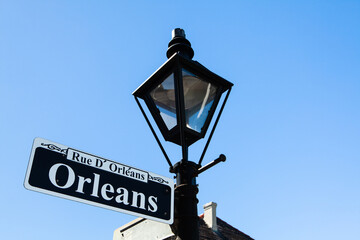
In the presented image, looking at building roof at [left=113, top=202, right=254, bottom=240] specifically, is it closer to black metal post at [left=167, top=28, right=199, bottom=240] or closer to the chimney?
the chimney

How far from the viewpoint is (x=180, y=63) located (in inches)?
111

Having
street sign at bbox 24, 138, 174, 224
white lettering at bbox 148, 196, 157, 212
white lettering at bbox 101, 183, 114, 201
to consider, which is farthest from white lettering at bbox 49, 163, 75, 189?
white lettering at bbox 148, 196, 157, 212

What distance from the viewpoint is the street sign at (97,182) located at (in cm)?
215

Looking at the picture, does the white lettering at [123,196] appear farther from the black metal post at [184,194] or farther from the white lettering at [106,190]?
the black metal post at [184,194]

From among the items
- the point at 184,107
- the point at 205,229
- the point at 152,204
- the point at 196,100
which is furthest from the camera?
the point at 205,229

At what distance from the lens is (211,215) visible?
46.4 feet

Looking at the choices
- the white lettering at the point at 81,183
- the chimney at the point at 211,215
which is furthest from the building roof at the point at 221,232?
the white lettering at the point at 81,183

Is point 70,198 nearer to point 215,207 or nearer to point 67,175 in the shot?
point 67,175

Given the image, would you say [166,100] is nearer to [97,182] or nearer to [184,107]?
[184,107]

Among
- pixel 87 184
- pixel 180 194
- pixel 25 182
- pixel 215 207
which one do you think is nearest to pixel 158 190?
pixel 180 194

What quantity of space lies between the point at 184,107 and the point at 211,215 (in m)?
12.1

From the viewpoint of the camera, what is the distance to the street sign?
2.15m

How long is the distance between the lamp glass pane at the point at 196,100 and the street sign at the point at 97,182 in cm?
54

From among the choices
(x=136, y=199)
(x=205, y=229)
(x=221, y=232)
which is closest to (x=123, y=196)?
(x=136, y=199)
